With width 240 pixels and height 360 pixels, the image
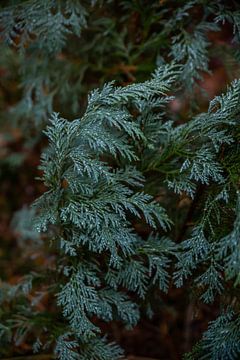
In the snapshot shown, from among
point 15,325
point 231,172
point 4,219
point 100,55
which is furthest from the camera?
point 4,219

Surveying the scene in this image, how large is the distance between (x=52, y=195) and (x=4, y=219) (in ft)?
4.19

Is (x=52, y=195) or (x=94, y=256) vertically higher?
(x=52, y=195)

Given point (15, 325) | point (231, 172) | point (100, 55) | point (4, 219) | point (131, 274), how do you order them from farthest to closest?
1. point (4, 219)
2. point (100, 55)
3. point (15, 325)
4. point (131, 274)
5. point (231, 172)

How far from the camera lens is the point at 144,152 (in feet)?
4.66

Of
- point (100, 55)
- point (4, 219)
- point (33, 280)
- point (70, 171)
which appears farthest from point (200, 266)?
point (4, 219)

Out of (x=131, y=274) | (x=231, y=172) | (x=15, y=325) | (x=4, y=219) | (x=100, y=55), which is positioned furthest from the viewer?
(x=4, y=219)

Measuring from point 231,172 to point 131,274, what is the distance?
395 mm

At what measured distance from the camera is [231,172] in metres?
1.21

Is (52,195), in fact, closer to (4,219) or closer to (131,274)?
(131,274)

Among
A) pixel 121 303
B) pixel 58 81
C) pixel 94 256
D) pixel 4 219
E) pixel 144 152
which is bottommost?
pixel 121 303

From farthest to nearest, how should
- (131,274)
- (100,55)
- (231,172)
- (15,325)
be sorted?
(100,55), (15,325), (131,274), (231,172)

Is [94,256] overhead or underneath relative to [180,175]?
underneath

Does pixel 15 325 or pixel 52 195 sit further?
pixel 15 325

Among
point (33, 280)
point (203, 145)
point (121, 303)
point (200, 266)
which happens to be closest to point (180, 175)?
point (203, 145)
